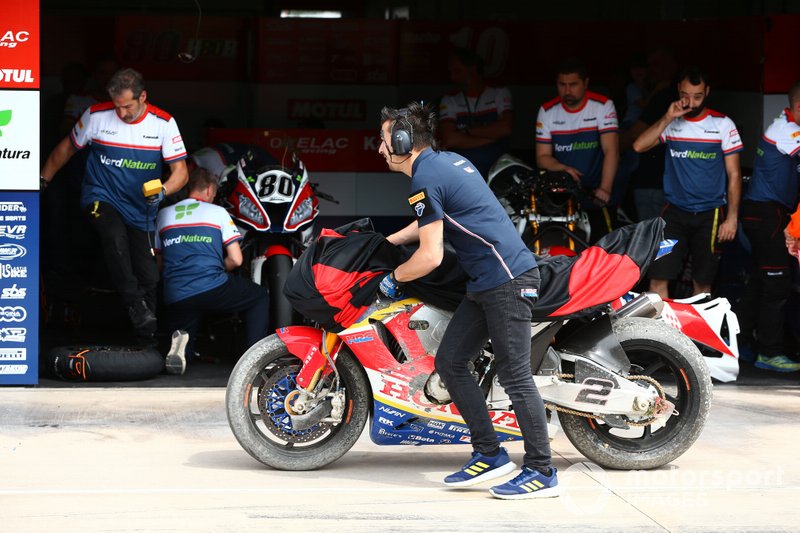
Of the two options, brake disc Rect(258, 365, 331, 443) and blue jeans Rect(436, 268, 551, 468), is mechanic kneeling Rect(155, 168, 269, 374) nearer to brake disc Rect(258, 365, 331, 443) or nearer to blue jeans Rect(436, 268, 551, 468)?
brake disc Rect(258, 365, 331, 443)

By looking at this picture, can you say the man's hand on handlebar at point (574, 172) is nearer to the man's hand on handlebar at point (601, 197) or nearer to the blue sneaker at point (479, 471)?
the man's hand on handlebar at point (601, 197)

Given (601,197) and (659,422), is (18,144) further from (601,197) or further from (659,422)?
(659,422)

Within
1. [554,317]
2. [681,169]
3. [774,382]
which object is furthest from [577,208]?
[554,317]

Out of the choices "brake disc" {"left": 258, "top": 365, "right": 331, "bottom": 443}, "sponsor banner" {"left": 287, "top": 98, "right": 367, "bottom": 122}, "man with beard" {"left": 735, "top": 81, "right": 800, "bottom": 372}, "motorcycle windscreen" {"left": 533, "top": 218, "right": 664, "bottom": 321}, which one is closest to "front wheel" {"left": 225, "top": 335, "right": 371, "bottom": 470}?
"brake disc" {"left": 258, "top": 365, "right": 331, "bottom": 443}

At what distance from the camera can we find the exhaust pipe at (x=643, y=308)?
6508mm

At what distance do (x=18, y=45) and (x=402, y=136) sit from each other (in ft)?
11.3

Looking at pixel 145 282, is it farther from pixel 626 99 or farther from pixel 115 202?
pixel 626 99

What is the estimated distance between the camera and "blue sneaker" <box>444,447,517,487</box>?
6119mm

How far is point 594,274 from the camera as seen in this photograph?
6.21 metres

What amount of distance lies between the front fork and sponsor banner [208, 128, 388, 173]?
6.24m

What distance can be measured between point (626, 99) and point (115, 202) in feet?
16.8

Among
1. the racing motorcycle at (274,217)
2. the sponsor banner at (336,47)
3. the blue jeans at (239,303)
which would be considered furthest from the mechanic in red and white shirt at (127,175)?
the sponsor banner at (336,47)

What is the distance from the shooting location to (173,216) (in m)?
9.08

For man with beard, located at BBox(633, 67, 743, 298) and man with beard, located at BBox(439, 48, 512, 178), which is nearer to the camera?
man with beard, located at BBox(633, 67, 743, 298)
